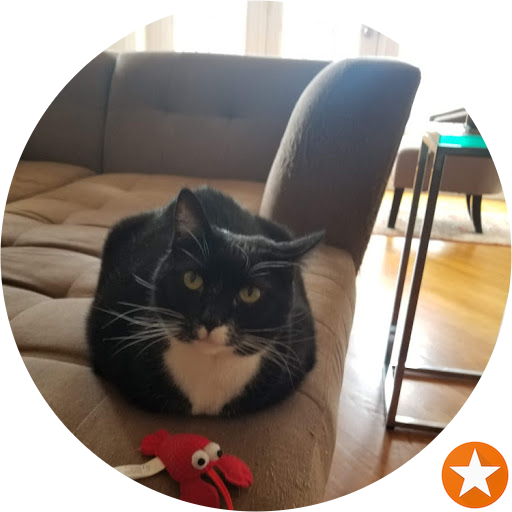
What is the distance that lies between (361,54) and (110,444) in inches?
22.6

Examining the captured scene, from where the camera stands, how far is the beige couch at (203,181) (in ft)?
1.41

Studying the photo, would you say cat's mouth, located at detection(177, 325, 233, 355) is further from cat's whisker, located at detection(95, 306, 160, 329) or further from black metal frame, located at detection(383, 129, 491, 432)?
black metal frame, located at detection(383, 129, 491, 432)

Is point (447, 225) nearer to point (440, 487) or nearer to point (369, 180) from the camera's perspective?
point (369, 180)

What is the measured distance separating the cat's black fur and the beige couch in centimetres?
3

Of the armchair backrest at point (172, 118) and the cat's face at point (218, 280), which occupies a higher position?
the armchair backrest at point (172, 118)

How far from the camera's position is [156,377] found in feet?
1.41

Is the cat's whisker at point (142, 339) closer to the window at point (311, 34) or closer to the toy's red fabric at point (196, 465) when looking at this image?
the toy's red fabric at point (196, 465)

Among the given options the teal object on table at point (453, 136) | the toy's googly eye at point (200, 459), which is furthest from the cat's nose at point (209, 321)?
the teal object on table at point (453, 136)

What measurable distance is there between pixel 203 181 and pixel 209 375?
0.88 ft

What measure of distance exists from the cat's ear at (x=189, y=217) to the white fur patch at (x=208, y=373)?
99 millimetres

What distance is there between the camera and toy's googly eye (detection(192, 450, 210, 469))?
1.22 feet

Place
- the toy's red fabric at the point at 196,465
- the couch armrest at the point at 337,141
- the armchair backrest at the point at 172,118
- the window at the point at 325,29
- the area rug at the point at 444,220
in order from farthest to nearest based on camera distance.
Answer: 1. the area rug at the point at 444,220
2. the armchair backrest at the point at 172,118
3. the couch armrest at the point at 337,141
4. the window at the point at 325,29
5. the toy's red fabric at the point at 196,465

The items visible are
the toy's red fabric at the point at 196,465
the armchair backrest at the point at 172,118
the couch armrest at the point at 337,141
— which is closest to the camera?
the toy's red fabric at the point at 196,465

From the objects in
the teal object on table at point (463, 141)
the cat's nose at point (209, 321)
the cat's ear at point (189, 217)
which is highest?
the teal object on table at point (463, 141)
